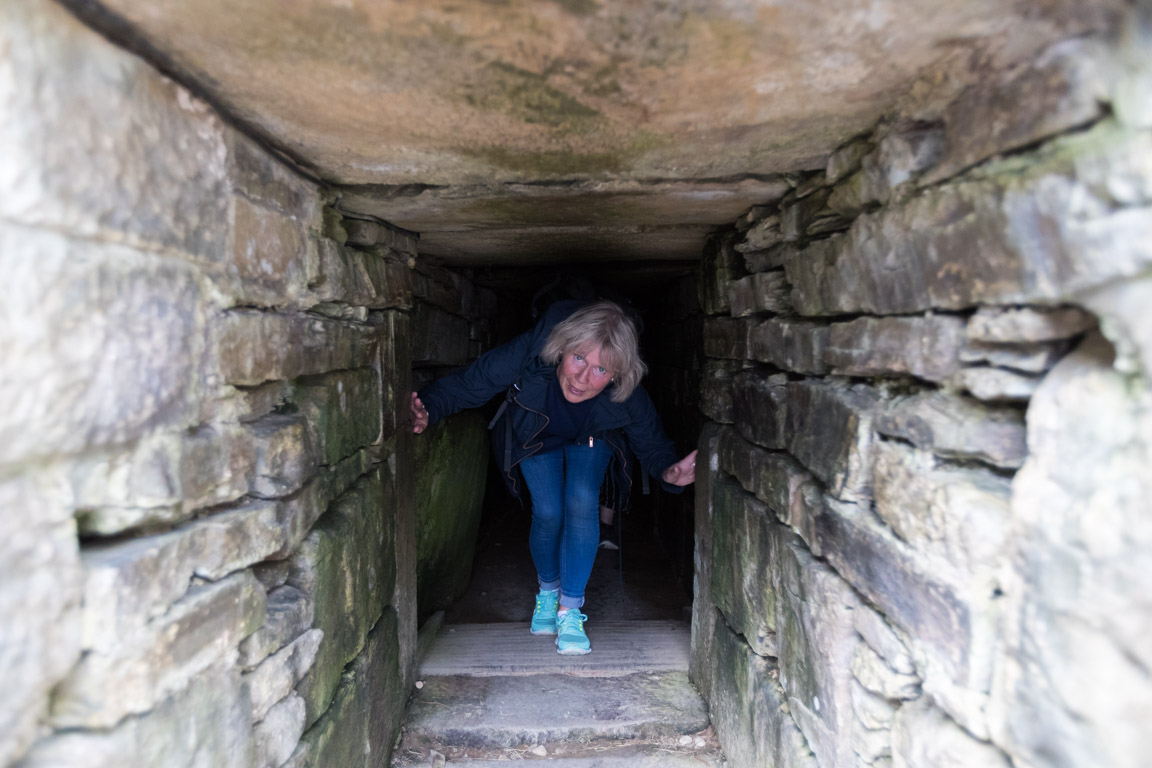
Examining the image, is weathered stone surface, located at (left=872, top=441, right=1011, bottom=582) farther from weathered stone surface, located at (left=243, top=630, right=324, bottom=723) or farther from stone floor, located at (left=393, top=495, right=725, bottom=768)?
stone floor, located at (left=393, top=495, right=725, bottom=768)

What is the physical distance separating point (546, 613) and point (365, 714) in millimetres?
1397

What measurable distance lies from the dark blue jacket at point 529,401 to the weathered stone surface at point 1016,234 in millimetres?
1604

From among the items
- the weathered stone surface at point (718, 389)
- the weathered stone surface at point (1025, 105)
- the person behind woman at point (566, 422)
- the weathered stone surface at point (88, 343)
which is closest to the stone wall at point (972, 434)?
the weathered stone surface at point (1025, 105)

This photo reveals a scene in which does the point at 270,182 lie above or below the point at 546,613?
above

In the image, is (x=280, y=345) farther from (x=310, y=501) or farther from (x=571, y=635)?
(x=571, y=635)

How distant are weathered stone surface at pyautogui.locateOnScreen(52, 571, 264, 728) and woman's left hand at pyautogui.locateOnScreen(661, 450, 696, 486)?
6.62 ft

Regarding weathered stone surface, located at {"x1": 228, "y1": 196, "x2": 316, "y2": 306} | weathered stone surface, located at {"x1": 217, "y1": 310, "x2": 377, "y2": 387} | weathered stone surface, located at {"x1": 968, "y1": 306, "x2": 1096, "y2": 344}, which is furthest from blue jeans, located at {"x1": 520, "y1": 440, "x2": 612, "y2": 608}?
weathered stone surface, located at {"x1": 968, "y1": 306, "x2": 1096, "y2": 344}

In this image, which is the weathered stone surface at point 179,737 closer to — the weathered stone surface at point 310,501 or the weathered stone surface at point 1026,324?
the weathered stone surface at point 310,501

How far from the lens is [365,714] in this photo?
2211mm

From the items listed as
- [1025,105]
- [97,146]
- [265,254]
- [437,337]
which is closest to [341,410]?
[265,254]

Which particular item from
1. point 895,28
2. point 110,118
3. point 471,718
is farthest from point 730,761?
point 110,118

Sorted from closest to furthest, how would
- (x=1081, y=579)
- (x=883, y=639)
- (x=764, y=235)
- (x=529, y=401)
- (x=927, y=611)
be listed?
(x=1081, y=579) → (x=927, y=611) → (x=883, y=639) → (x=764, y=235) → (x=529, y=401)

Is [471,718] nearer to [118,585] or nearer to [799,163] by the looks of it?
[118,585]

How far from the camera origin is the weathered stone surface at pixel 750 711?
1915mm
